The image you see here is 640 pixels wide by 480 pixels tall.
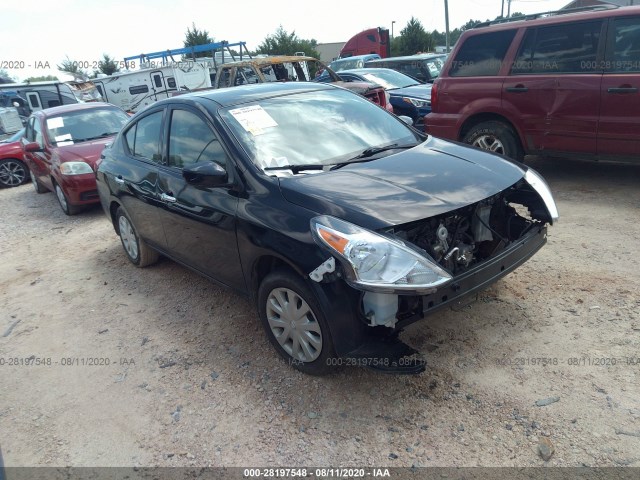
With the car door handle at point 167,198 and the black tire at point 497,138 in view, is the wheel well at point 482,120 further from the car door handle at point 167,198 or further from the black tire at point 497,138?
the car door handle at point 167,198

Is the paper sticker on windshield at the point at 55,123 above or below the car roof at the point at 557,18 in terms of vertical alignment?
below

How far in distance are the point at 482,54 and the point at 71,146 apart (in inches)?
244

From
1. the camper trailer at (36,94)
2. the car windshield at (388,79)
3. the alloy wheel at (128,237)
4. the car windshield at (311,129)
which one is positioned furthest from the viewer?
the camper trailer at (36,94)

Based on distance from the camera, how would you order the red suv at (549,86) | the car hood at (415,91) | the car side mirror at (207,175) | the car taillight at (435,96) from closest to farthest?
the car side mirror at (207,175)
the red suv at (549,86)
the car taillight at (435,96)
the car hood at (415,91)

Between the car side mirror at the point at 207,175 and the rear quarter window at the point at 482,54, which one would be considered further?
the rear quarter window at the point at 482,54

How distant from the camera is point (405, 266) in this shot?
8.13 ft

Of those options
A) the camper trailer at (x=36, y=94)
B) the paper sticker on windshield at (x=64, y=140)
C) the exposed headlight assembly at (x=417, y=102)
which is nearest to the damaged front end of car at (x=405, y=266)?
the exposed headlight assembly at (x=417, y=102)

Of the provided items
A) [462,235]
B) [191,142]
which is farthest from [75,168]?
[462,235]

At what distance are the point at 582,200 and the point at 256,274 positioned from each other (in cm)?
416

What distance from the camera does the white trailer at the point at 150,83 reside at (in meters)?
18.4

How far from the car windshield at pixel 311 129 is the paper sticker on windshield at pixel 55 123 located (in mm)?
5931

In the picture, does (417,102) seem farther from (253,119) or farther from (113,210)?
(253,119)

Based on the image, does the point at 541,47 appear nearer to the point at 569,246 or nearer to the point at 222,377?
the point at 569,246

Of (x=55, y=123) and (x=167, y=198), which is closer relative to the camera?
(x=167, y=198)
